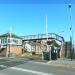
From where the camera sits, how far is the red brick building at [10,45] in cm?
6111

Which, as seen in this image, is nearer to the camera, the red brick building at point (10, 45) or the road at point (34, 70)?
the road at point (34, 70)

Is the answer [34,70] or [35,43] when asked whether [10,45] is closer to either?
[35,43]

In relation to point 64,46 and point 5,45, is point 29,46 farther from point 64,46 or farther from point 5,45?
point 64,46

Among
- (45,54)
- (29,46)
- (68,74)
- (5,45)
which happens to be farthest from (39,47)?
(68,74)

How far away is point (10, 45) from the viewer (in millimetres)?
63750

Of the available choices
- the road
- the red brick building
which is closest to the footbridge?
the red brick building

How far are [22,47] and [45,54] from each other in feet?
86.9

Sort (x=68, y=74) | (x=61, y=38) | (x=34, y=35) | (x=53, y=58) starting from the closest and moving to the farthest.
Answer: (x=68, y=74), (x=53, y=58), (x=61, y=38), (x=34, y=35)

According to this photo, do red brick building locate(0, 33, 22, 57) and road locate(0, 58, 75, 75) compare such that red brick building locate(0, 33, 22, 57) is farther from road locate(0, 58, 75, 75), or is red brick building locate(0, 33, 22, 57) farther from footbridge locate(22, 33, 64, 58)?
road locate(0, 58, 75, 75)

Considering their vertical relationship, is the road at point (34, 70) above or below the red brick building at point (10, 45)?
below

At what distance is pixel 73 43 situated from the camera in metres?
45.9

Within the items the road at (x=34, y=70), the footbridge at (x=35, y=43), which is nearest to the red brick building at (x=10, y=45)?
the footbridge at (x=35, y=43)

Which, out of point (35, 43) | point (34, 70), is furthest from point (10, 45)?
point (34, 70)

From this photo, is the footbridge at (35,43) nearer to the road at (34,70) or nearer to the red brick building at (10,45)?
the red brick building at (10,45)
